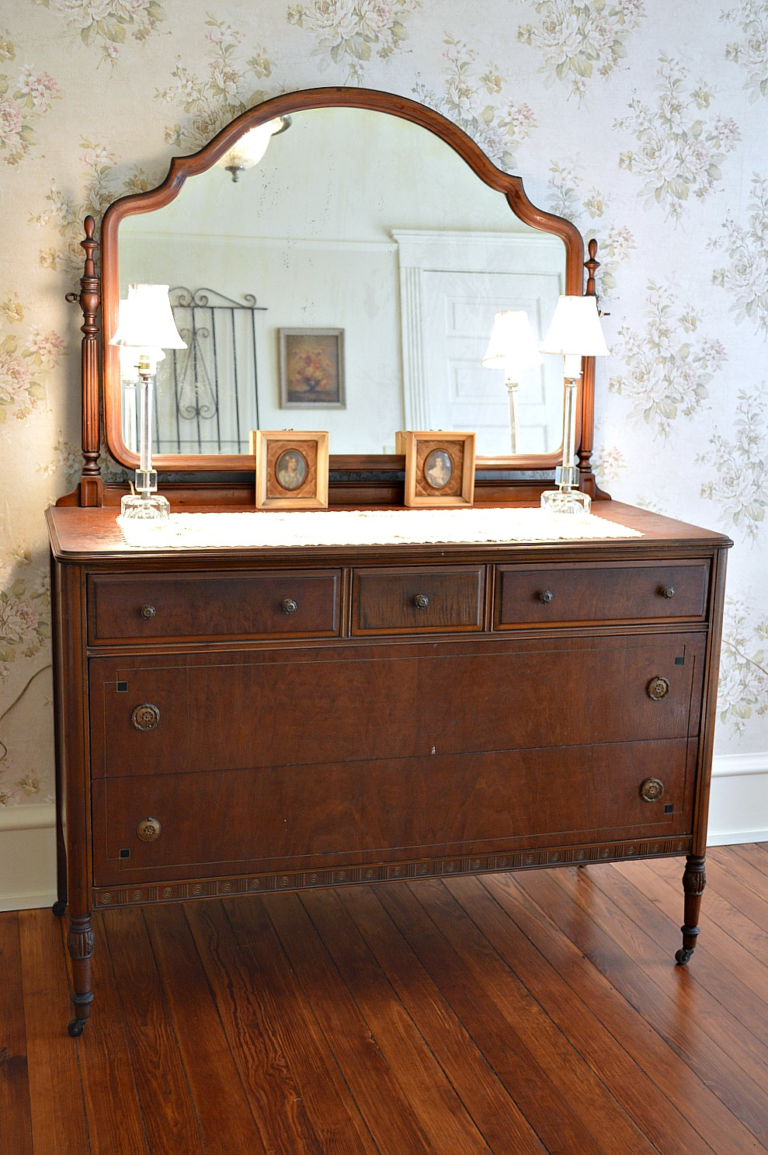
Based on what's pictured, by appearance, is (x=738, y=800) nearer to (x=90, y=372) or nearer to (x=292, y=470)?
(x=292, y=470)

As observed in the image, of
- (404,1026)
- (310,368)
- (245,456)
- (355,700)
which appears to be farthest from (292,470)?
(404,1026)

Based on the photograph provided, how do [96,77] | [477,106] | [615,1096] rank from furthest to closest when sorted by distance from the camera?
1. [477,106]
2. [96,77]
3. [615,1096]

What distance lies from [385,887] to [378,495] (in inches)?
38.4

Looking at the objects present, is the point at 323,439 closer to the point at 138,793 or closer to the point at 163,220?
the point at 163,220

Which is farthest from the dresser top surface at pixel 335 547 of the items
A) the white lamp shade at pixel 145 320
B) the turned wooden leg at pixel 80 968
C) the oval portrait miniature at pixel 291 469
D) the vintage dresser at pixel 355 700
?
the turned wooden leg at pixel 80 968

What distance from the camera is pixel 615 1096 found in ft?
6.36

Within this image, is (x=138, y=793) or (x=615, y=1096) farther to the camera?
(x=138, y=793)

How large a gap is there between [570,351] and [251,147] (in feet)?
2.78

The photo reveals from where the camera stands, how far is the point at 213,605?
2047mm

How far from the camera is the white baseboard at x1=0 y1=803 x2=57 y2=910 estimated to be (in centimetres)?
258

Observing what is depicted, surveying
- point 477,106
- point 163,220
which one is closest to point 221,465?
point 163,220

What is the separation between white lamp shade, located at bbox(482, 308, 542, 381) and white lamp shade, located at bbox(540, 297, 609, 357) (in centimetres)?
19

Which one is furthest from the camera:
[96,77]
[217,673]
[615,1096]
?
[96,77]

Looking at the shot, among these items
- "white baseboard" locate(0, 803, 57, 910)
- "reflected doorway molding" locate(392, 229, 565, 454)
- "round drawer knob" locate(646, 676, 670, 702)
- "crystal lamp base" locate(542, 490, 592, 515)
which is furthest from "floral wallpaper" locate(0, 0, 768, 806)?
"round drawer knob" locate(646, 676, 670, 702)
